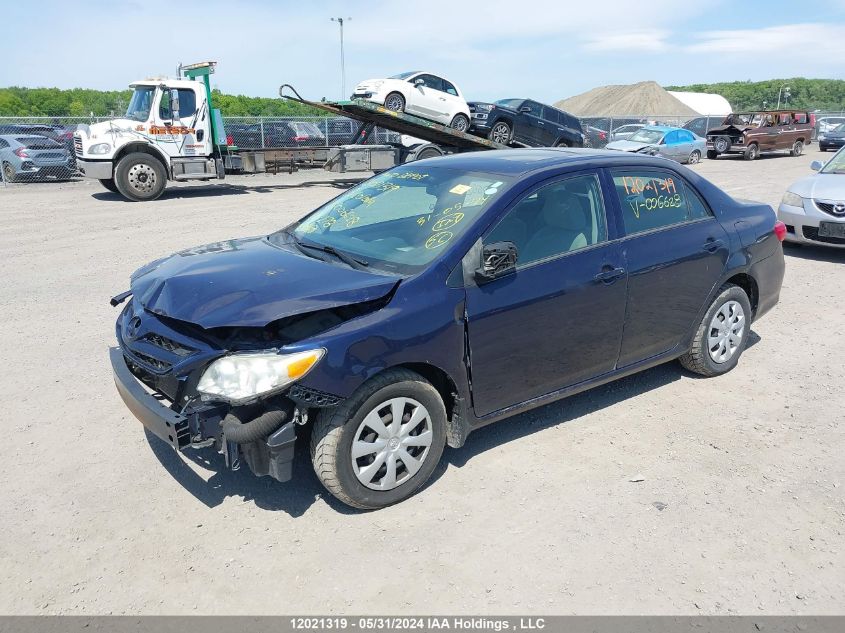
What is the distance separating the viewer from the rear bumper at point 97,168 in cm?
1453

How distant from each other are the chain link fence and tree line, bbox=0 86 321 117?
28722 millimetres

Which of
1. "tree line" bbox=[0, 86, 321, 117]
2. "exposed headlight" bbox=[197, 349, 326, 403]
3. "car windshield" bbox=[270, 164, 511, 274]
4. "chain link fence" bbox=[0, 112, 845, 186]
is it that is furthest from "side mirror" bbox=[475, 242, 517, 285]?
"tree line" bbox=[0, 86, 321, 117]

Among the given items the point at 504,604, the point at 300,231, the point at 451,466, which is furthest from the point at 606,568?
the point at 300,231

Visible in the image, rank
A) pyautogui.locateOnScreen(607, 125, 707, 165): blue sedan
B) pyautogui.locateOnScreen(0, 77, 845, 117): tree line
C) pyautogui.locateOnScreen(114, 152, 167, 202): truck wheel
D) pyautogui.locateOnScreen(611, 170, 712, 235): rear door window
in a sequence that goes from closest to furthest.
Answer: pyautogui.locateOnScreen(611, 170, 712, 235): rear door window < pyautogui.locateOnScreen(114, 152, 167, 202): truck wheel < pyautogui.locateOnScreen(607, 125, 707, 165): blue sedan < pyautogui.locateOnScreen(0, 77, 845, 117): tree line

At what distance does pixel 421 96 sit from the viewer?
1858cm

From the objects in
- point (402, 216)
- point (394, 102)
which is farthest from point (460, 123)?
point (402, 216)

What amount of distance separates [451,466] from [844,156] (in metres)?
8.94

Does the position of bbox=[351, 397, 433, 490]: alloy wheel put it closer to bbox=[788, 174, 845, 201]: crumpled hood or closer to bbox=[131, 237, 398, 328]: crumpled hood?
bbox=[131, 237, 398, 328]: crumpled hood

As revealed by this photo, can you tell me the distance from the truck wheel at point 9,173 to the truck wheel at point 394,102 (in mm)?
10262

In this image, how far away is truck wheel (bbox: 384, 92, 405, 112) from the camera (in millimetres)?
17953

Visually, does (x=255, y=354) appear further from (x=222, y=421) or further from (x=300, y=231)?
(x=300, y=231)

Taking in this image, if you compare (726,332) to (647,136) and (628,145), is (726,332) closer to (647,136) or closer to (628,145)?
(628,145)

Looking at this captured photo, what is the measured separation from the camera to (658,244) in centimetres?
440

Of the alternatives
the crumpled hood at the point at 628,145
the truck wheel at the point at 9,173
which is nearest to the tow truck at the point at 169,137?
the truck wheel at the point at 9,173
